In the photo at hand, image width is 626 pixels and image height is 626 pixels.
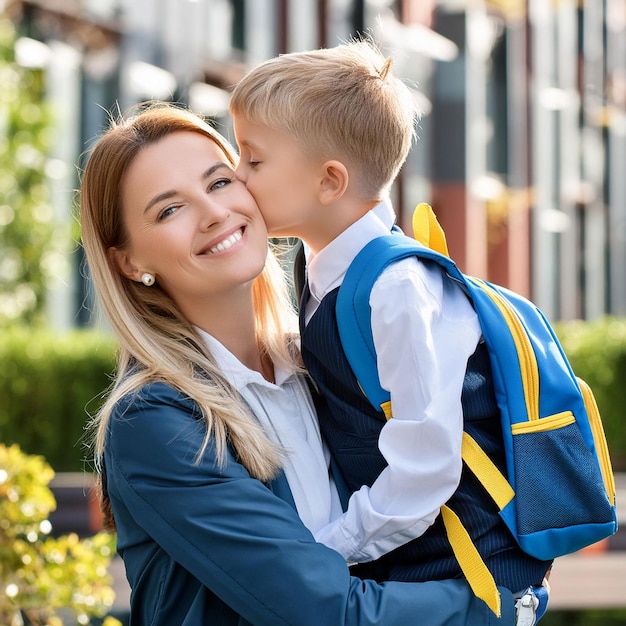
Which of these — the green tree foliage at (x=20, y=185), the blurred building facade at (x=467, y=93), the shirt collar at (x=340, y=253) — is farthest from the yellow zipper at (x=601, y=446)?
the green tree foliage at (x=20, y=185)

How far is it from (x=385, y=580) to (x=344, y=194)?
0.79 m

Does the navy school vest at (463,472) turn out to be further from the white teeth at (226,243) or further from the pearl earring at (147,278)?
the pearl earring at (147,278)

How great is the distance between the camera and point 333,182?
8.33 feet

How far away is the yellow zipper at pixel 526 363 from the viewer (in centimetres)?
231

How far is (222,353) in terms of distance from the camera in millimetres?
2480

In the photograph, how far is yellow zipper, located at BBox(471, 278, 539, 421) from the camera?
90.9 inches

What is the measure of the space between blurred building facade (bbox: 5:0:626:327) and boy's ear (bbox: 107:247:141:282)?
3060 millimetres

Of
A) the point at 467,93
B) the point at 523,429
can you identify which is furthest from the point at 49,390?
the point at 467,93

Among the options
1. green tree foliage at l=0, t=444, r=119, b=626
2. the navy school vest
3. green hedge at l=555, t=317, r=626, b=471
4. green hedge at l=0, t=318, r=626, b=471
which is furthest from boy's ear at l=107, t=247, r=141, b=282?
green hedge at l=555, t=317, r=626, b=471

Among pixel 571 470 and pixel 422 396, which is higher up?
pixel 422 396

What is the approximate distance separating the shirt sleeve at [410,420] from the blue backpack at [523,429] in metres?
0.05

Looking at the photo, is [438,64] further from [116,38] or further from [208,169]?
[208,169]

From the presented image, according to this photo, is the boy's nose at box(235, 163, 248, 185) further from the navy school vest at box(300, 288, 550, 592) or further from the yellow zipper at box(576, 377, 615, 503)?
the yellow zipper at box(576, 377, 615, 503)

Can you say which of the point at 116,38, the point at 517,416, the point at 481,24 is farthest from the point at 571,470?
the point at 481,24
